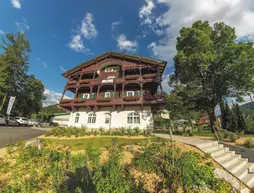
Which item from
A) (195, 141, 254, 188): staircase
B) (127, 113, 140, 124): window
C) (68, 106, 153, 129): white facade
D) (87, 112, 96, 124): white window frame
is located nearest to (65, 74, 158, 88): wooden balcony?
(68, 106, 153, 129): white facade

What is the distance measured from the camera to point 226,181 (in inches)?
211

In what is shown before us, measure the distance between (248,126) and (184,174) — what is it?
87.7ft

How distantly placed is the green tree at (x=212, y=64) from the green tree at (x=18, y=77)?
3696 centimetres

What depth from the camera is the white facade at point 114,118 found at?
18.7 meters

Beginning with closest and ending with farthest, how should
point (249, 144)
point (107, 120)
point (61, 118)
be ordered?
point (249, 144)
point (107, 120)
point (61, 118)

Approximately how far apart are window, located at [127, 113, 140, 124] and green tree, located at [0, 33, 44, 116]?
2853 cm

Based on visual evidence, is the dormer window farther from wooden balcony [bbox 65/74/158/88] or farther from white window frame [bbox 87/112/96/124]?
white window frame [bbox 87/112/96/124]

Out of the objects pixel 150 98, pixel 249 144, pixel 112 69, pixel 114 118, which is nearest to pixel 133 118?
pixel 114 118

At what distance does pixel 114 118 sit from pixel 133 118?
2.94m

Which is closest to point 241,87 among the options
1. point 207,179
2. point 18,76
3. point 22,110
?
point 207,179

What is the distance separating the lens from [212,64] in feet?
69.3

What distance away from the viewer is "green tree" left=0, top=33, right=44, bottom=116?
102ft

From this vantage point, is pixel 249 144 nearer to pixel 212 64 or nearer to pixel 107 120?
pixel 212 64

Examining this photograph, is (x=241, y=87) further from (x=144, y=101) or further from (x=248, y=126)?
(x=144, y=101)
